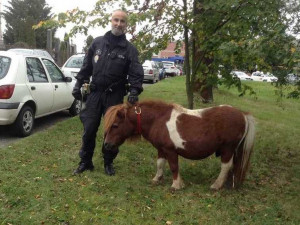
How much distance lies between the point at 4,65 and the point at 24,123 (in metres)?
1.19

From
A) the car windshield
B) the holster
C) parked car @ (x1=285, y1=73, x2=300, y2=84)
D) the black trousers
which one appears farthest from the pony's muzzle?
the car windshield

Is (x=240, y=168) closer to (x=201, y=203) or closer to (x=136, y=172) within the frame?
(x=201, y=203)

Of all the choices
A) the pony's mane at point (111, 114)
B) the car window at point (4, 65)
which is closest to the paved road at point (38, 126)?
the car window at point (4, 65)

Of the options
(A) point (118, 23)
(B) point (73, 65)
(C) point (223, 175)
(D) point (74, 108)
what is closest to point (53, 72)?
(D) point (74, 108)

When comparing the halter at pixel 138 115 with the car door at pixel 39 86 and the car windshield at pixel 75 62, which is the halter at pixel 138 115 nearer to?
the car door at pixel 39 86

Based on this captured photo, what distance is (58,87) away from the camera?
865 centimetres

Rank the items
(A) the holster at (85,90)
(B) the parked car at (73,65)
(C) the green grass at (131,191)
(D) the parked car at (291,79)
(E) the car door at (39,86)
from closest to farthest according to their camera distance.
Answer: (C) the green grass at (131,191) < (A) the holster at (85,90) < (D) the parked car at (291,79) < (E) the car door at (39,86) < (B) the parked car at (73,65)

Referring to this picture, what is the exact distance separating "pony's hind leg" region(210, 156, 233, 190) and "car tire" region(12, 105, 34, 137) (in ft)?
13.2

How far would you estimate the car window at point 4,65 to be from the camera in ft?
22.7

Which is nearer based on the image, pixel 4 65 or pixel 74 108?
pixel 4 65

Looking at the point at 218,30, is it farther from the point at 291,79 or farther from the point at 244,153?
the point at 244,153

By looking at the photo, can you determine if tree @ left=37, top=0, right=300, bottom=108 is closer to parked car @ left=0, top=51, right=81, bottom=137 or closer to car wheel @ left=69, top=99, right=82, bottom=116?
parked car @ left=0, top=51, right=81, bottom=137

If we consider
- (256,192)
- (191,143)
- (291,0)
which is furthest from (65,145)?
(291,0)

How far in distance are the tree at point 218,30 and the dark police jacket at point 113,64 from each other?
121 cm
